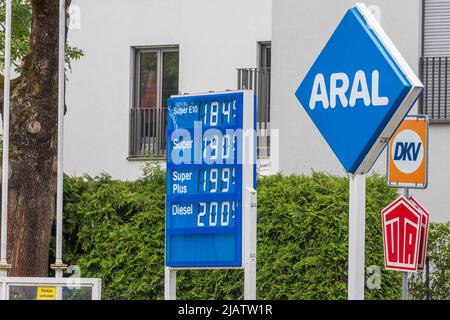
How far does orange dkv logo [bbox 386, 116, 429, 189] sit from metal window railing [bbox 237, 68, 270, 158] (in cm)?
854

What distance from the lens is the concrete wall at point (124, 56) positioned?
2484cm

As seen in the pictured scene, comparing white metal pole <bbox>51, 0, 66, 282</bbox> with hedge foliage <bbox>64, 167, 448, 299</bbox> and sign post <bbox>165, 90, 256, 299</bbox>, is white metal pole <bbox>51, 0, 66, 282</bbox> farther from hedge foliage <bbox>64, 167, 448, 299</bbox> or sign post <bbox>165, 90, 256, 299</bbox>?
hedge foliage <bbox>64, 167, 448, 299</bbox>

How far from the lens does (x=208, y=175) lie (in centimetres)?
1053

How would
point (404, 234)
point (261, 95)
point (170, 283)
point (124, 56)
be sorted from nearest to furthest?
1. point (170, 283)
2. point (404, 234)
3. point (261, 95)
4. point (124, 56)

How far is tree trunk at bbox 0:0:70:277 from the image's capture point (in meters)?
15.4

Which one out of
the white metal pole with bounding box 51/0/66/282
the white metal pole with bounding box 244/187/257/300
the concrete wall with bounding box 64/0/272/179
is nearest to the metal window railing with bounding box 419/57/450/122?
the concrete wall with bounding box 64/0/272/179

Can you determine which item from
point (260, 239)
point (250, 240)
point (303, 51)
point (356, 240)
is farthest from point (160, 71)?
point (356, 240)

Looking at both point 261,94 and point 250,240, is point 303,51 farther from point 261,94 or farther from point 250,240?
point 250,240

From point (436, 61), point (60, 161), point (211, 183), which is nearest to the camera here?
point (211, 183)

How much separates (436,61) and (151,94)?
26.8 feet

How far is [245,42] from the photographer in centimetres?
2469

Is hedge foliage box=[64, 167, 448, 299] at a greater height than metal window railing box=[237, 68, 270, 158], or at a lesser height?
lesser

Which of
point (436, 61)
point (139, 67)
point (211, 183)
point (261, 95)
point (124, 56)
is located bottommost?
point (211, 183)

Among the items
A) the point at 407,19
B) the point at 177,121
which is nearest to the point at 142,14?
the point at 407,19
